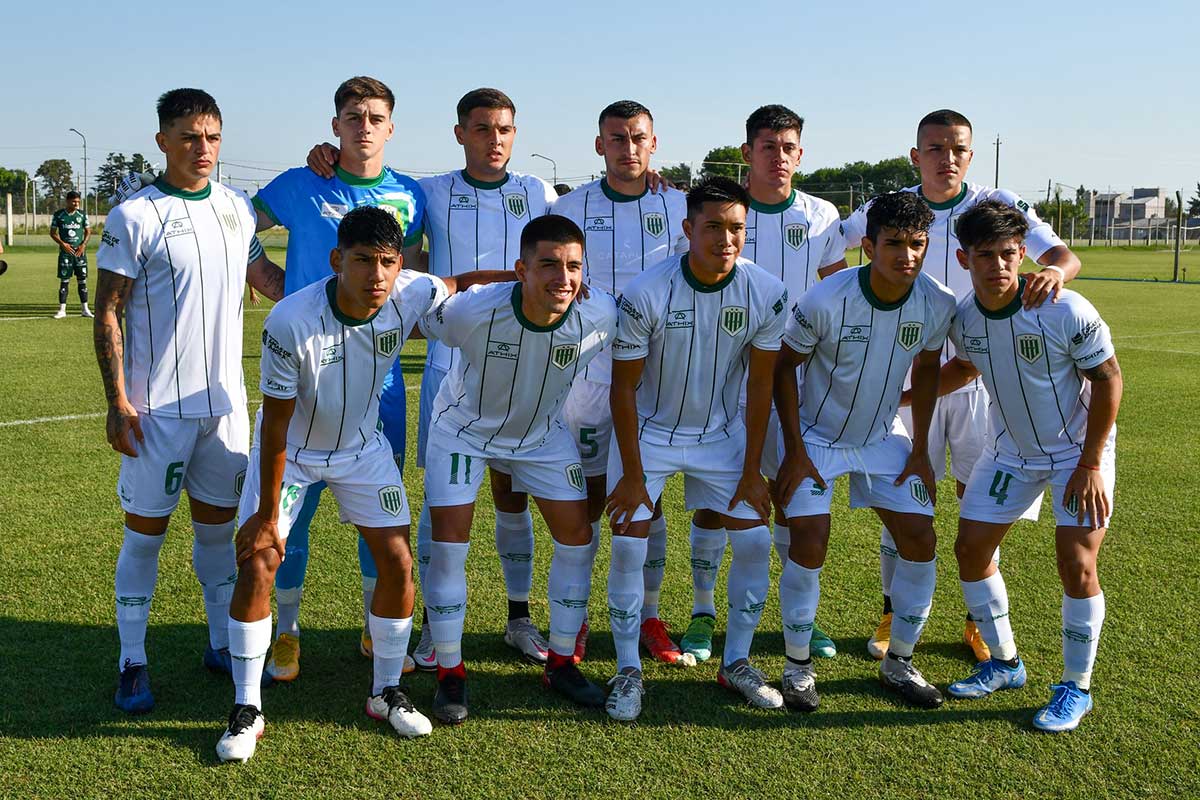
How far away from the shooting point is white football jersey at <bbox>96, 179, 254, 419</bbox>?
3885 millimetres

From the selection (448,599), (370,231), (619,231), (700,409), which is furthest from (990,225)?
(448,599)

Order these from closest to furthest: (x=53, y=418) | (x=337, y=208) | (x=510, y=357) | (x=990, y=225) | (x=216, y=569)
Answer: (x=990, y=225) < (x=510, y=357) < (x=216, y=569) < (x=337, y=208) < (x=53, y=418)

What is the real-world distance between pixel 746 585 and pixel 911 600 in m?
0.67

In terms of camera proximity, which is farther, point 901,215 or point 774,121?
point 774,121

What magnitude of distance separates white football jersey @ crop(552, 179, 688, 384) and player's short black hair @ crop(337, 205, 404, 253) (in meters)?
1.14

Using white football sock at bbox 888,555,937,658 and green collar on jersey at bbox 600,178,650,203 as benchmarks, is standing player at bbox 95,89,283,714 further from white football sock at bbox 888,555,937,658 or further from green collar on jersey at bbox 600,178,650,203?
white football sock at bbox 888,555,937,658

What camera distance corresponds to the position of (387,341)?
155 inches

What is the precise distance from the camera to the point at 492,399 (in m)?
4.11

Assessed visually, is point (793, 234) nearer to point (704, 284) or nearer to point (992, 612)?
point (704, 284)

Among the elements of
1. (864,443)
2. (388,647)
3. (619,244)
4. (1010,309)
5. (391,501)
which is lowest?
(388,647)

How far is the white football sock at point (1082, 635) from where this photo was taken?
13.0 ft

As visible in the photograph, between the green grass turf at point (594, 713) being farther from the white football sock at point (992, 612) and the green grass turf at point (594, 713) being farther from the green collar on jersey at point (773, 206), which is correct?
the green collar on jersey at point (773, 206)

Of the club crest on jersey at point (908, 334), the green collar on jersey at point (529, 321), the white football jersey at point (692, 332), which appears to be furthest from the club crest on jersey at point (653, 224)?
the club crest on jersey at point (908, 334)

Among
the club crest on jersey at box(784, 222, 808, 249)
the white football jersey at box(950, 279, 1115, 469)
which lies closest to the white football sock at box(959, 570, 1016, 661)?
the white football jersey at box(950, 279, 1115, 469)
